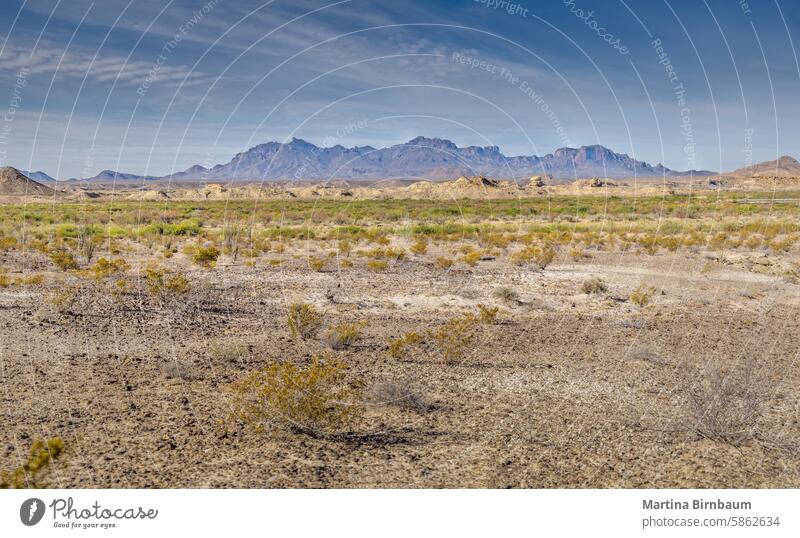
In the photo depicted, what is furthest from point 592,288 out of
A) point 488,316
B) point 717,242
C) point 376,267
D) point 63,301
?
point 717,242

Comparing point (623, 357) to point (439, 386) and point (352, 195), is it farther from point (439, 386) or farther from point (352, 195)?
point (352, 195)

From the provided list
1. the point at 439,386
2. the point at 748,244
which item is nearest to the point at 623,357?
the point at 439,386

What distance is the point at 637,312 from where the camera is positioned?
18.5 meters

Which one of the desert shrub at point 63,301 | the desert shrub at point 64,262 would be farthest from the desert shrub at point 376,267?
the desert shrub at point 64,262

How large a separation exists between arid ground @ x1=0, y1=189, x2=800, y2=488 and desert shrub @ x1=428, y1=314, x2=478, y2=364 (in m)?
0.06

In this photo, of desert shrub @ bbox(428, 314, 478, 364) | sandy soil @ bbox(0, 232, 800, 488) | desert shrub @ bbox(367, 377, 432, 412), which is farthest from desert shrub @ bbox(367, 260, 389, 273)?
desert shrub @ bbox(367, 377, 432, 412)

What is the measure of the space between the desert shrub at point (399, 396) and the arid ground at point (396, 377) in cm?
5

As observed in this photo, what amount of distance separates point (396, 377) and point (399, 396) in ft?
5.13

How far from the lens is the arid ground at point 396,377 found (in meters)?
7.74

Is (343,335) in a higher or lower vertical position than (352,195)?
lower

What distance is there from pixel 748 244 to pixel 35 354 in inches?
1339

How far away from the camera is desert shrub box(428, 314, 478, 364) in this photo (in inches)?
510

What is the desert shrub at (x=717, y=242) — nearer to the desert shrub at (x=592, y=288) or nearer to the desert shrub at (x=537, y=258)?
the desert shrub at (x=537, y=258)

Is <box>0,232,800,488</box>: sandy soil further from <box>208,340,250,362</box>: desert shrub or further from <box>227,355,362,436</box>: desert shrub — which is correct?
<box>227,355,362,436</box>: desert shrub
